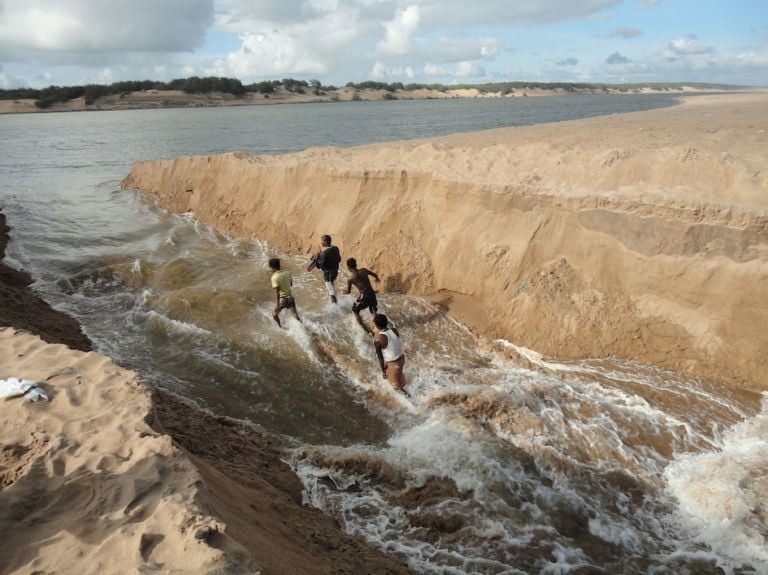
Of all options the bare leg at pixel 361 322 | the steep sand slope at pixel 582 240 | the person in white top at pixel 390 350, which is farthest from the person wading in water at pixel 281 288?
the steep sand slope at pixel 582 240

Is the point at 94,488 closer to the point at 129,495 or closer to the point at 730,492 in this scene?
the point at 129,495

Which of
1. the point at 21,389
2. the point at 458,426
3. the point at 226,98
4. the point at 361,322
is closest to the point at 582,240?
the point at 361,322

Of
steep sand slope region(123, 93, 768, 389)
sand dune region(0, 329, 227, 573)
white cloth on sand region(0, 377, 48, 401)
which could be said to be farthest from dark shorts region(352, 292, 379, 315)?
white cloth on sand region(0, 377, 48, 401)

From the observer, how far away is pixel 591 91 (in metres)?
116

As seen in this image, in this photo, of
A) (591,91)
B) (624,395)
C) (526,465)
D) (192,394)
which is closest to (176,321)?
(192,394)

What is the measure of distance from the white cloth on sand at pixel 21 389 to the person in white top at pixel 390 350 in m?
3.64

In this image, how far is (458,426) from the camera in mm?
5902

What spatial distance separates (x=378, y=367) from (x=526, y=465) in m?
2.68

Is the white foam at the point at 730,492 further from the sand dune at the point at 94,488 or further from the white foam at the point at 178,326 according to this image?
the white foam at the point at 178,326

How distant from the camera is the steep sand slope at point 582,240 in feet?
22.5

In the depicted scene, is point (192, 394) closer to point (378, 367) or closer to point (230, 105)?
point (378, 367)

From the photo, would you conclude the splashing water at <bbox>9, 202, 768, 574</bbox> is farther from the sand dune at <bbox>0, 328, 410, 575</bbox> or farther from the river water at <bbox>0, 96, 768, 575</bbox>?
the sand dune at <bbox>0, 328, 410, 575</bbox>

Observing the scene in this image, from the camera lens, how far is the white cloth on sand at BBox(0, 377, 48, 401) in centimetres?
418

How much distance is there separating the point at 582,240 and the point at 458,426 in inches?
158
